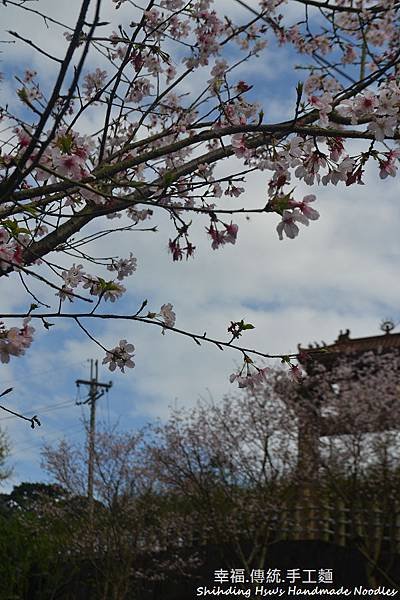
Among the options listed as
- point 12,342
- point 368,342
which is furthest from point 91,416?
point 12,342

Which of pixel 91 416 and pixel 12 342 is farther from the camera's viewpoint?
pixel 91 416

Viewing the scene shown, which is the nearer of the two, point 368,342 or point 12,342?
point 12,342

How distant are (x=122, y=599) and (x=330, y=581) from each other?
9.75ft

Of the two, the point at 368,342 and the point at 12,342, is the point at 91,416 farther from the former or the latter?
the point at 12,342

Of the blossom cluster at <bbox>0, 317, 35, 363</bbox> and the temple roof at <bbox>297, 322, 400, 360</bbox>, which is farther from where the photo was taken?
the temple roof at <bbox>297, 322, 400, 360</bbox>

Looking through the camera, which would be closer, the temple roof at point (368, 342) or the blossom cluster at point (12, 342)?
the blossom cluster at point (12, 342)

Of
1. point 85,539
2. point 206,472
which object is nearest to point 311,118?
point 206,472

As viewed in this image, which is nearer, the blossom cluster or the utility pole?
the blossom cluster

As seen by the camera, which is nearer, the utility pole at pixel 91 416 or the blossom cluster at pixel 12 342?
the blossom cluster at pixel 12 342

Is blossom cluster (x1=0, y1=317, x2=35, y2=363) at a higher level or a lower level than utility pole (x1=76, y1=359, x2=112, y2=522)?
lower

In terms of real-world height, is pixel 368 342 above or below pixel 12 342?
above

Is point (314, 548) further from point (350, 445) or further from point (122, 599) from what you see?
point (122, 599)

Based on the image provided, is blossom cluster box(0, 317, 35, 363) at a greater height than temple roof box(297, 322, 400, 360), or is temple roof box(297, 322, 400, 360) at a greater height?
temple roof box(297, 322, 400, 360)

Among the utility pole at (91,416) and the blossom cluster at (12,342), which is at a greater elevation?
the utility pole at (91,416)
